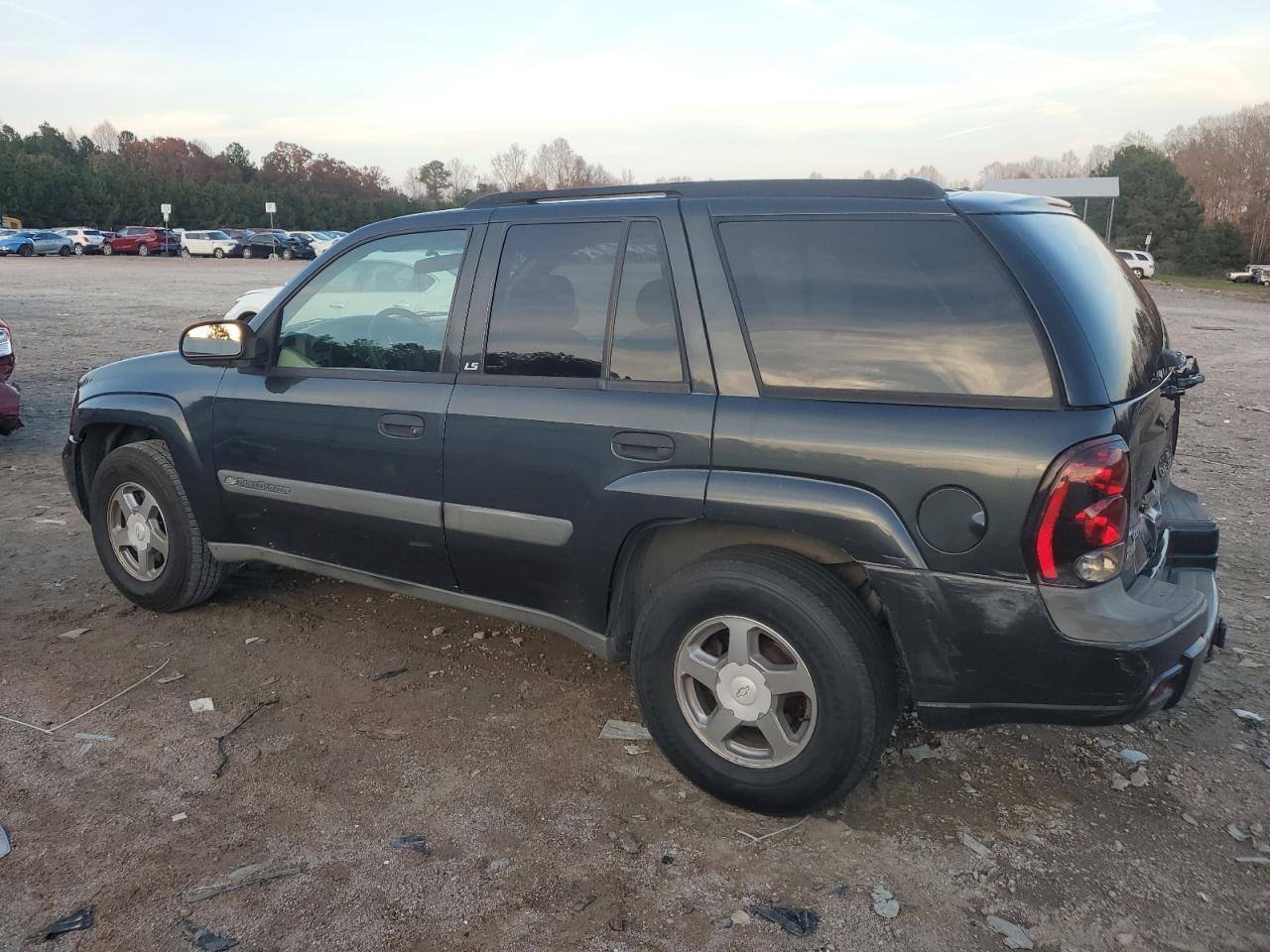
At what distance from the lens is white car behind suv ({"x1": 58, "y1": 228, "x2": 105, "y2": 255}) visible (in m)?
51.3

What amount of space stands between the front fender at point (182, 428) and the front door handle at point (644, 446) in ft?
6.91

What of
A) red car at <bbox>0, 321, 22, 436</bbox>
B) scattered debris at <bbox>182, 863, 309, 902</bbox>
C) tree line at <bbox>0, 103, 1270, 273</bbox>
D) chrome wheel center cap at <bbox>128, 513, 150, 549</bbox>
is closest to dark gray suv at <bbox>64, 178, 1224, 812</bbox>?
chrome wheel center cap at <bbox>128, 513, 150, 549</bbox>

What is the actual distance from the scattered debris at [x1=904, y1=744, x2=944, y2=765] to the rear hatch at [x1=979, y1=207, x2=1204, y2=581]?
979 millimetres

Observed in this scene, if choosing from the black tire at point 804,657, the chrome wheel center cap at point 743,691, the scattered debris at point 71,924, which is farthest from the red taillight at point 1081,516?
the scattered debris at point 71,924

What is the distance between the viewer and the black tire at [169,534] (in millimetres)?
4551

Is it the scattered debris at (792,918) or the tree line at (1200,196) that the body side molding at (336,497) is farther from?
the tree line at (1200,196)

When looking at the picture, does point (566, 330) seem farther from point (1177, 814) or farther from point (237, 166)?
point (237, 166)

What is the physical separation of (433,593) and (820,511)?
5.63 ft

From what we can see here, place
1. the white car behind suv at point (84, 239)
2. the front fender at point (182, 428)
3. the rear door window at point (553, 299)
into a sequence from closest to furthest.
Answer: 1. the rear door window at point (553, 299)
2. the front fender at point (182, 428)
3. the white car behind suv at point (84, 239)

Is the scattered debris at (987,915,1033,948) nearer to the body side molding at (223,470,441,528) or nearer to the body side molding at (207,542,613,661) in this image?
the body side molding at (207,542,613,661)

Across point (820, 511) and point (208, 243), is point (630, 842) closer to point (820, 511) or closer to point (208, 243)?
point (820, 511)

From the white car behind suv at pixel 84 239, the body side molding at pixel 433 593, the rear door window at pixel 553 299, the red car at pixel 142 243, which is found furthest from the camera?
the red car at pixel 142 243

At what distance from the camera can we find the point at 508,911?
2740mm

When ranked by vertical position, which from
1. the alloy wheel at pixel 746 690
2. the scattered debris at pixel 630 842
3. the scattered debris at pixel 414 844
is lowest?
the scattered debris at pixel 630 842
